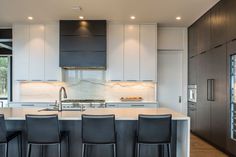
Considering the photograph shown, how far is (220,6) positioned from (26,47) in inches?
190

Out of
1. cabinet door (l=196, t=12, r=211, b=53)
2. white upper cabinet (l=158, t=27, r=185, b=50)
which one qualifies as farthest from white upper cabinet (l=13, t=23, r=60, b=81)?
cabinet door (l=196, t=12, r=211, b=53)

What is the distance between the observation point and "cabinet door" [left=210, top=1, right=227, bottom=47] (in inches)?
191

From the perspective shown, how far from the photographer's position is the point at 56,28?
6.74m

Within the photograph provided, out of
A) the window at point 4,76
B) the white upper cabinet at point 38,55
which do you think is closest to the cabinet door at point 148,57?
the white upper cabinet at point 38,55

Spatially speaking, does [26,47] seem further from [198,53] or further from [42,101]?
[198,53]

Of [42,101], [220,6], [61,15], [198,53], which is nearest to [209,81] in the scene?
[198,53]

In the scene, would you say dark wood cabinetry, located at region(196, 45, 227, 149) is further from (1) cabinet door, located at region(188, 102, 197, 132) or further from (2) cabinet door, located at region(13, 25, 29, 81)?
(2) cabinet door, located at region(13, 25, 29, 81)

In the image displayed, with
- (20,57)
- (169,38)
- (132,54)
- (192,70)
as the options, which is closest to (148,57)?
(132,54)

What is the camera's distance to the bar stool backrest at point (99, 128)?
10.4 ft

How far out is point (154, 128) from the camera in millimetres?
3166

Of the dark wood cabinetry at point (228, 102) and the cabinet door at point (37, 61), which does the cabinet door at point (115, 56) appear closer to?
the cabinet door at point (37, 61)

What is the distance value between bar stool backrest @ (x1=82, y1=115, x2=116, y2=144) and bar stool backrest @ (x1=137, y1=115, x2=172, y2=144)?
0.37 m

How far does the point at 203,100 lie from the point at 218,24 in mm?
1809

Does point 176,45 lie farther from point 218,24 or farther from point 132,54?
point 218,24
